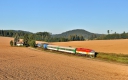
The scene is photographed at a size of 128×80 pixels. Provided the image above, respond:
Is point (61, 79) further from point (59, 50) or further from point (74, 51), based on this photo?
point (59, 50)

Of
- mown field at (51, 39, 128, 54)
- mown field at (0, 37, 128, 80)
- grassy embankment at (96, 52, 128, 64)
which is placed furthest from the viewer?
mown field at (51, 39, 128, 54)

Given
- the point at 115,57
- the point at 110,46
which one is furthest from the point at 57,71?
the point at 110,46

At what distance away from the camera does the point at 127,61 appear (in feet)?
108

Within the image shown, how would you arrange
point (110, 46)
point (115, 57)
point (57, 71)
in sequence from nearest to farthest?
point (57, 71)
point (115, 57)
point (110, 46)

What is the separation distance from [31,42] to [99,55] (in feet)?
133

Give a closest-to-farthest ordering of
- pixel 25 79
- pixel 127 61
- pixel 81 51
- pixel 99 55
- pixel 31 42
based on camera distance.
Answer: pixel 25 79 < pixel 127 61 < pixel 99 55 < pixel 81 51 < pixel 31 42

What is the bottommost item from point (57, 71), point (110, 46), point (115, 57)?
point (115, 57)

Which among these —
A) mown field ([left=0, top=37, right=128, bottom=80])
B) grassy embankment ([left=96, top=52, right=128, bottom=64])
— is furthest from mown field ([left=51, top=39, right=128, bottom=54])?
mown field ([left=0, top=37, right=128, bottom=80])

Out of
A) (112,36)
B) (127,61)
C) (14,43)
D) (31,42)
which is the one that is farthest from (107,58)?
(112,36)

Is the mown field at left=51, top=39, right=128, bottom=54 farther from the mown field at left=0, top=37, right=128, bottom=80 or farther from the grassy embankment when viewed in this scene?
the mown field at left=0, top=37, right=128, bottom=80

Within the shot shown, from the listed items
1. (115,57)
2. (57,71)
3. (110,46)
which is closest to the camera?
(57,71)

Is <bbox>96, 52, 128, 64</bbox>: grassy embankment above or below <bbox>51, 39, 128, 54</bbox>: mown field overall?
below

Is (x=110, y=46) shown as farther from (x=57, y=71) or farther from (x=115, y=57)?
(x=57, y=71)

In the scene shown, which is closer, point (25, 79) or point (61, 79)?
point (25, 79)
